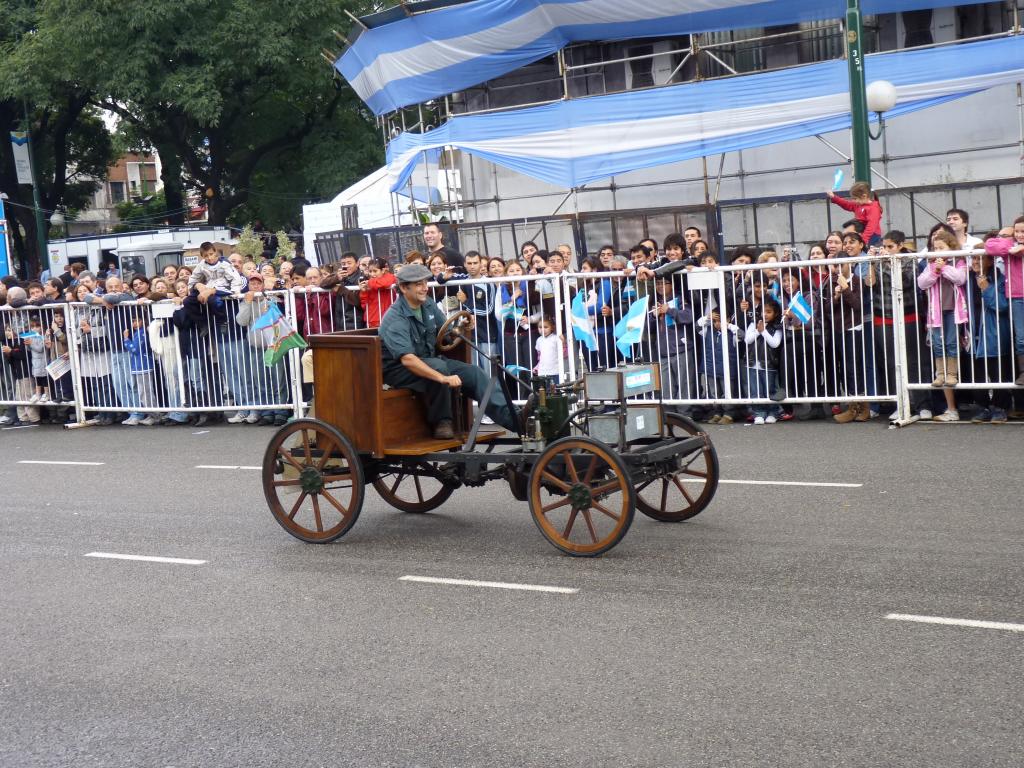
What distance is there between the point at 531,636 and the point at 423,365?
8.28 ft

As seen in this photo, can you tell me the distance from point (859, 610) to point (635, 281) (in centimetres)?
719

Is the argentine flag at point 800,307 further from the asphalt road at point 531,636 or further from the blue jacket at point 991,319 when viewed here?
the asphalt road at point 531,636

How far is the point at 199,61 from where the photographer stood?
39.2 m

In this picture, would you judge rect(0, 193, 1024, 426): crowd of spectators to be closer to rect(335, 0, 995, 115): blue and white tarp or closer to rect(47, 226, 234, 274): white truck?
rect(335, 0, 995, 115): blue and white tarp

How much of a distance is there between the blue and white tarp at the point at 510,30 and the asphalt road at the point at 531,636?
1164 centimetres

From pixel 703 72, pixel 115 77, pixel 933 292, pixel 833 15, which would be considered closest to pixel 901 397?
pixel 933 292

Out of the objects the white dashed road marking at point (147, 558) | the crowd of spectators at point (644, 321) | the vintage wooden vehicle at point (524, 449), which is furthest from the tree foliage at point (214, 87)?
the vintage wooden vehicle at point (524, 449)

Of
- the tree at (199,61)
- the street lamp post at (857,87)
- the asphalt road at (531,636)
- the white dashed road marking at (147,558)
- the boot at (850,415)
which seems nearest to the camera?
the asphalt road at (531,636)

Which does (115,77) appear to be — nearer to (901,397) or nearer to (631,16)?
(631,16)

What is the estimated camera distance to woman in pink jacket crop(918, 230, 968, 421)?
11562mm

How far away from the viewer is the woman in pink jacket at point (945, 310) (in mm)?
11562

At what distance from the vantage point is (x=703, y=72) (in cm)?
2278

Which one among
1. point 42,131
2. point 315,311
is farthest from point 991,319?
point 42,131

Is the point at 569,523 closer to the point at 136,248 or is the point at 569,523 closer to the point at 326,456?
the point at 326,456
